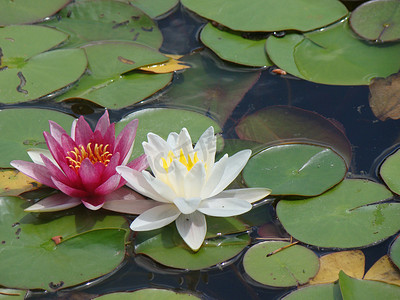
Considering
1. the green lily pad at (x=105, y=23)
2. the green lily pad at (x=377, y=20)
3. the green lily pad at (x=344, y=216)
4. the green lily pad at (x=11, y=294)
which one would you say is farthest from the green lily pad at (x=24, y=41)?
the green lily pad at (x=377, y=20)

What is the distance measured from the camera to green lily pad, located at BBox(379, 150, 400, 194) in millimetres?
2739

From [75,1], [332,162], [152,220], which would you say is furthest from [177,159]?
[75,1]

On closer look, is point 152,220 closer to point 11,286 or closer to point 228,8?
point 11,286

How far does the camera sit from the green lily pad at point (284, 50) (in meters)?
3.56

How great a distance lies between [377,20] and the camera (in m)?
3.91

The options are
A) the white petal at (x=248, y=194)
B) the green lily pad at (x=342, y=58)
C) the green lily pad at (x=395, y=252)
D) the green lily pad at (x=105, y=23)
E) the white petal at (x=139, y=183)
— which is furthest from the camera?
the green lily pad at (x=105, y=23)

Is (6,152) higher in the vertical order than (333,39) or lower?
lower

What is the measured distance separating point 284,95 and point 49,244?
1948 millimetres

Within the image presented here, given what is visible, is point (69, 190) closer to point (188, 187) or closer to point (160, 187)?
point (160, 187)

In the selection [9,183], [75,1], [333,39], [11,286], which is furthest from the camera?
[75,1]

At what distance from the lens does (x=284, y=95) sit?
136 inches

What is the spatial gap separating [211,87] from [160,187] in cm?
133

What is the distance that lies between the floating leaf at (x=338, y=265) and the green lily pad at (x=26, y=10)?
3088 mm

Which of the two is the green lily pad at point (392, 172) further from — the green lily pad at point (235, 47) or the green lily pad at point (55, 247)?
the green lily pad at point (55, 247)
